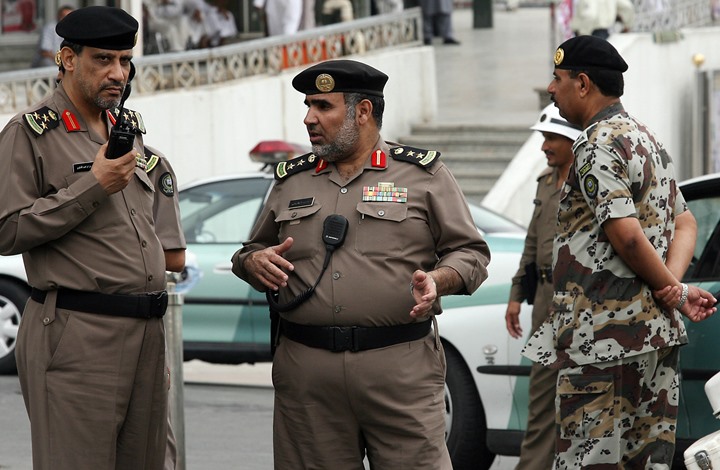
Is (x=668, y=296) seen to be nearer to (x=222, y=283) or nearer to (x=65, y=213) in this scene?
(x=65, y=213)

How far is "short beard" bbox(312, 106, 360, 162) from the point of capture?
15.8 ft

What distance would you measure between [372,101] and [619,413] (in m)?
1.42

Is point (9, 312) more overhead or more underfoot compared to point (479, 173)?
more overhead

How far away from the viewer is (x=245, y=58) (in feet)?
54.3

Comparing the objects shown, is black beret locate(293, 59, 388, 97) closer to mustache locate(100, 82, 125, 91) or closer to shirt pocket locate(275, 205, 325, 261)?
shirt pocket locate(275, 205, 325, 261)

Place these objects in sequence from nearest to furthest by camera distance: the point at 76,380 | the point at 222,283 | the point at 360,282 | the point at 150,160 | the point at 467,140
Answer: the point at 76,380
the point at 360,282
the point at 150,160
the point at 222,283
the point at 467,140

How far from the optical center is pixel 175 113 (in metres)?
15.1

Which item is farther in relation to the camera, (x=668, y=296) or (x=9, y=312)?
(x=9, y=312)

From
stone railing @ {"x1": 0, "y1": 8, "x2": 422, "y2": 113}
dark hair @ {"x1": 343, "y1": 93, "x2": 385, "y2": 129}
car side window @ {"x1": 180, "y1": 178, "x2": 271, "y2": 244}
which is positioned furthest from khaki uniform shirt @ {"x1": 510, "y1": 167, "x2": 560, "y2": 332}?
stone railing @ {"x1": 0, "y1": 8, "x2": 422, "y2": 113}

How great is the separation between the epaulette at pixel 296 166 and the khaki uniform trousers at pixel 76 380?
72cm

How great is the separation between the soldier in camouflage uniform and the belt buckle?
2.80 feet

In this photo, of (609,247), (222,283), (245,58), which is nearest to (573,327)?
(609,247)

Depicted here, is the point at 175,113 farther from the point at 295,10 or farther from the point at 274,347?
the point at 274,347

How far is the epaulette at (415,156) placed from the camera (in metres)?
4.86
